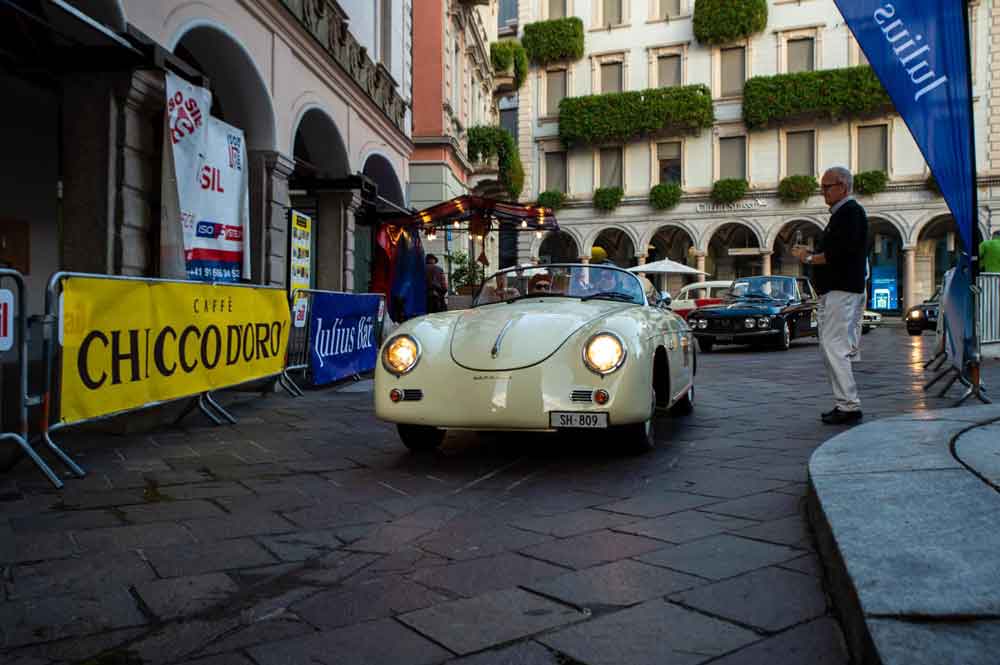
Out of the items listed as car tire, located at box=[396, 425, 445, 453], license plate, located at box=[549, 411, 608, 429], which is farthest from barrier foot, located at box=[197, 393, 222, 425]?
license plate, located at box=[549, 411, 608, 429]

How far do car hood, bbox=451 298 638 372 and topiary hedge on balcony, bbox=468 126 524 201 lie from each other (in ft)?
67.8

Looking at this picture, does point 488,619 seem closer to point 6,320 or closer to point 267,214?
point 6,320

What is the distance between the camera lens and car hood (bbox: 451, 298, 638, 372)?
4.54 meters

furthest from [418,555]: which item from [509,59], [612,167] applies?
[612,167]

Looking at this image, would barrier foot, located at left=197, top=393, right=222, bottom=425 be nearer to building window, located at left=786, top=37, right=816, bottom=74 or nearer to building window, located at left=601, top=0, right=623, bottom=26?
building window, located at left=786, top=37, right=816, bottom=74

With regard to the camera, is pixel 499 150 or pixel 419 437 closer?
pixel 419 437

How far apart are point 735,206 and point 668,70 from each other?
692cm

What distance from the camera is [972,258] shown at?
6.68 metres

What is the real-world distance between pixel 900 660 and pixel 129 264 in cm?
665

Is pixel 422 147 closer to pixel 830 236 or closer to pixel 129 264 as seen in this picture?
pixel 129 264

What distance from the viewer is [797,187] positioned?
32812 millimetres

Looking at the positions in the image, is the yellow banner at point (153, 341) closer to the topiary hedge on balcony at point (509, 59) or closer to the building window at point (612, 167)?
the topiary hedge on balcony at point (509, 59)

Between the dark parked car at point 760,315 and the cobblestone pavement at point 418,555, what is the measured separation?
9.16 m

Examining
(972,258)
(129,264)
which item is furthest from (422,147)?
(972,258)
